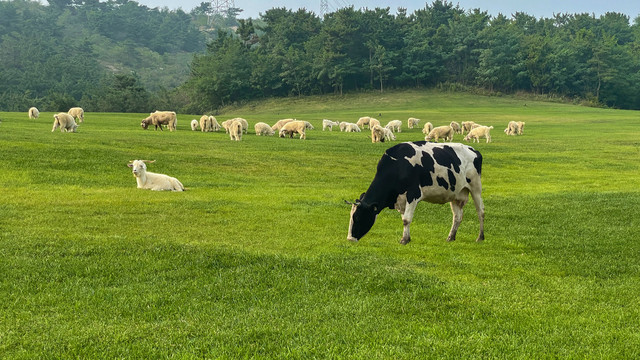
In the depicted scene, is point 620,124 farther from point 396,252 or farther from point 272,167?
point 396,252

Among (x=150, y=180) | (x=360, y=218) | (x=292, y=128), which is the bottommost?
(x=292, y=128)

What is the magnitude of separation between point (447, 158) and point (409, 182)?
114 cm

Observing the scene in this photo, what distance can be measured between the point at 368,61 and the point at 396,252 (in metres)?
116

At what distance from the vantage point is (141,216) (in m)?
14.4

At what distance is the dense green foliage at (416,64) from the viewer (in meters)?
119

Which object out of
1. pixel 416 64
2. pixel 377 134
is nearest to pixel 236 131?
pixel 377 134

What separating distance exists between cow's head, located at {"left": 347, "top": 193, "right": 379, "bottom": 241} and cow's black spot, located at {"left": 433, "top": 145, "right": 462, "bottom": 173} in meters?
1.76

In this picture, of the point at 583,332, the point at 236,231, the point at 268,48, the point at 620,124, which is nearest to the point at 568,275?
the point at 583,332

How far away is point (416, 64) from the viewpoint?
12244cm

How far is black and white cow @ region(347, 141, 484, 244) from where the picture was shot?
11.7 m

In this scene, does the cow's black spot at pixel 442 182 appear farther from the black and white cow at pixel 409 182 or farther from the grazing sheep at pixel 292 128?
the grazing sheep at pixel 292 128

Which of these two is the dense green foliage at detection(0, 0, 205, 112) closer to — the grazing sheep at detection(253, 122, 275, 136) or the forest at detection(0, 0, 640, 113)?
the forest at detection(0, 0, 640, 113)

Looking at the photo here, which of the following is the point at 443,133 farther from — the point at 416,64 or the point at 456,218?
the point at 416,64

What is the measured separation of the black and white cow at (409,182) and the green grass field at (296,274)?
638 millimetres
